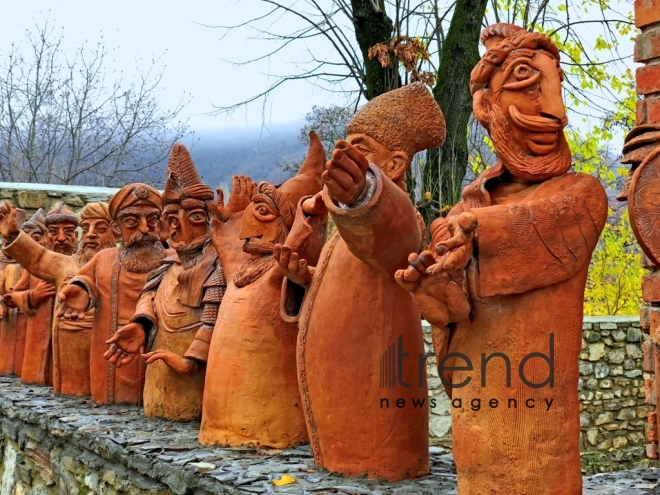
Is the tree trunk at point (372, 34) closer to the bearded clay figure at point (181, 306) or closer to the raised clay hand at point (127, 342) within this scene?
the bearded clay figure at point (181, 306)

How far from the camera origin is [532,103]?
282 centimetres

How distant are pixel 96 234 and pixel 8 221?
1.96 ft

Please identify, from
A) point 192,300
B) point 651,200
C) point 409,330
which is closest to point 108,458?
point 192,300

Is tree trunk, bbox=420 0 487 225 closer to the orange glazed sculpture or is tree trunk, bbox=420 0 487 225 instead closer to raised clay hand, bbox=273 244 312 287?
raised clay hand, bbox=273 244 312 287

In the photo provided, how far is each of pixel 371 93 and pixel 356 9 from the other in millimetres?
920

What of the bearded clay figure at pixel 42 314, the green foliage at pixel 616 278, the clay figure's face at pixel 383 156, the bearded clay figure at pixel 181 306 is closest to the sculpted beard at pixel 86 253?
the bearded clay figure at pixel 42 314

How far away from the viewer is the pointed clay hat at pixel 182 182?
4.68m

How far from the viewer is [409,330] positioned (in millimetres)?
3424

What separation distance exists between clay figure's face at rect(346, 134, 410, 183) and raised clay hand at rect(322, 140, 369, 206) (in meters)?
0.59

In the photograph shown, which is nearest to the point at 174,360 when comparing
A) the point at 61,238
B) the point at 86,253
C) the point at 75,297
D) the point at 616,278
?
the point at 75,297

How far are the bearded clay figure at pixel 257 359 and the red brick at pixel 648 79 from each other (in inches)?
55.0

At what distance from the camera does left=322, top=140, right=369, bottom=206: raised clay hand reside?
9.30 feet

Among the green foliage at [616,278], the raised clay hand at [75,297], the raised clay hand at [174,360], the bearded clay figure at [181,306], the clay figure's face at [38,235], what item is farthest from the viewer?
the green foliage at [616,278]

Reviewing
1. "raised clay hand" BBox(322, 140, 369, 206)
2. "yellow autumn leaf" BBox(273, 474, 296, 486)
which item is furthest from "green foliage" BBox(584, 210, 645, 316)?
"raised clay hand" BBox(322, 140, 369, 206)
